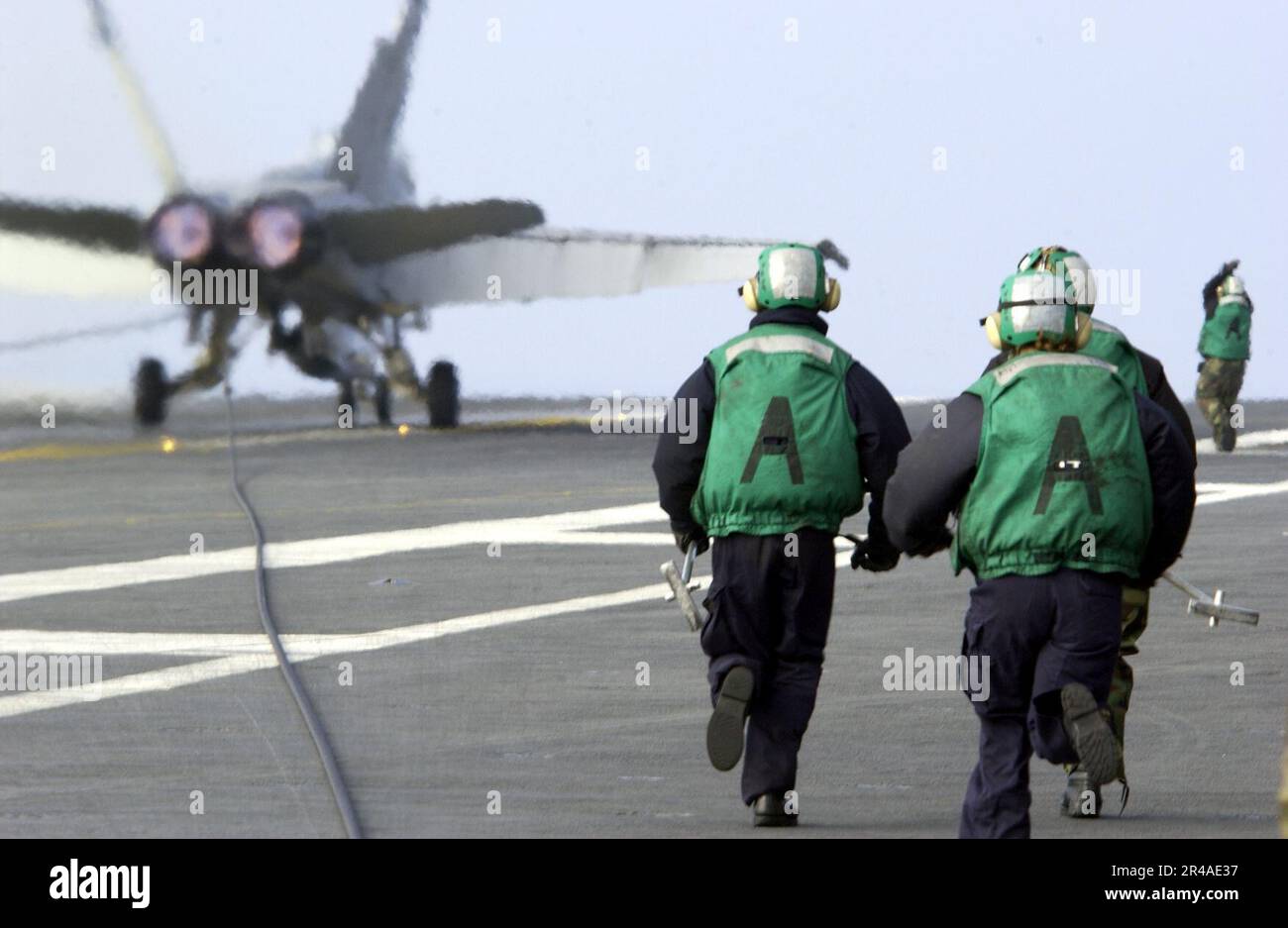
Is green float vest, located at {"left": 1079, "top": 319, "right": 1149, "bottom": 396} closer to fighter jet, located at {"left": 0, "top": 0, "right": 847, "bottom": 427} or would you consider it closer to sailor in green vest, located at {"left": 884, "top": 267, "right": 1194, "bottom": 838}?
sailor in green vest, located at {"left": 884, "top": 267, "right": 1194, "bottom": 838}

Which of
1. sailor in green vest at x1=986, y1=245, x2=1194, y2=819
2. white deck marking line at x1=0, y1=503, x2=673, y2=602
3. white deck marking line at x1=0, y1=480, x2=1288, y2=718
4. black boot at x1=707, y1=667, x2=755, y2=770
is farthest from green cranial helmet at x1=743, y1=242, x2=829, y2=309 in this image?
white deck marking line at x1=0, y1=503, x2=673, y2=602

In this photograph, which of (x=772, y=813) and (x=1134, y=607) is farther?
(x=1134, y=607)

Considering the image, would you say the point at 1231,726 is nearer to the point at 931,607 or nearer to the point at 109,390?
the point at 931,607

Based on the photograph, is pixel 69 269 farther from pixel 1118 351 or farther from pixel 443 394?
pixel 1118 351

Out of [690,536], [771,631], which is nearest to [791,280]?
[690,536]

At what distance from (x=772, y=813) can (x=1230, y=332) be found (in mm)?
21131

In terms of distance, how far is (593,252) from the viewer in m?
33.8

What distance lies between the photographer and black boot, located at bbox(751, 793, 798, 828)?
797cm

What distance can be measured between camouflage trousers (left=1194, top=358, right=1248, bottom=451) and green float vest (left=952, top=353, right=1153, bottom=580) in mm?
22156

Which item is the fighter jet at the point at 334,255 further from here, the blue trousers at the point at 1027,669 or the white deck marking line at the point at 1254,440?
the blue trousers at the point at 1027,669

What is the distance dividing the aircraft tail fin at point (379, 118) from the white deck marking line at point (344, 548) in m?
9.92

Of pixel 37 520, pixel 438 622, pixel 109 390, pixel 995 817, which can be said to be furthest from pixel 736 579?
pixel 109 390

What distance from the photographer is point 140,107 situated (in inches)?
1185
